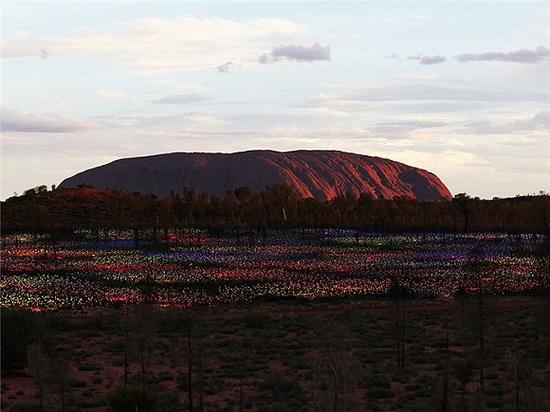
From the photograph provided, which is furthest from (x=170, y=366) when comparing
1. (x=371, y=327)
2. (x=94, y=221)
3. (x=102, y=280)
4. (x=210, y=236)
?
(x=94, y=221)

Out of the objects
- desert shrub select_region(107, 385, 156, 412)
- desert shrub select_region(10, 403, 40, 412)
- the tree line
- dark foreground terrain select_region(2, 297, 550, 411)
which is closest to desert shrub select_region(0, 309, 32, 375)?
dark foreground terrain select_region(2, 297, 550, 411)

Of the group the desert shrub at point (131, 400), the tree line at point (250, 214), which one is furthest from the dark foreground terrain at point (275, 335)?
the tree line at point (250, 214)

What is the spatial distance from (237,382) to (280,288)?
32992mm

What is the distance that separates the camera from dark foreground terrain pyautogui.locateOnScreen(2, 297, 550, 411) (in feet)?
73.3

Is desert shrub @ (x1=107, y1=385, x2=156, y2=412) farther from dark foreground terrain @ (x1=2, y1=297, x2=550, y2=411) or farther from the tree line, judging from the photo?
the tree line

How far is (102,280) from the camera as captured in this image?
65.2 metres

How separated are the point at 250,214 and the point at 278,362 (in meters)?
127

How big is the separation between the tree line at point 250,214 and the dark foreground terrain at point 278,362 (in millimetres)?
97318

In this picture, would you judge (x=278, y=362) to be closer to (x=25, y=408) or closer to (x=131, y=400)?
(x=131, y=400)

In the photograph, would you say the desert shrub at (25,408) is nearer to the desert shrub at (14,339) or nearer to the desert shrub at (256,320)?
the desert shrub at (14,339)

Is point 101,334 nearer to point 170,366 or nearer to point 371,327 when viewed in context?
point 170,366

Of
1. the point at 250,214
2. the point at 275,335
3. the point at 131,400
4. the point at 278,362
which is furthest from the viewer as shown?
the point at 250,214

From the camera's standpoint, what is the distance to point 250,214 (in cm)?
15762

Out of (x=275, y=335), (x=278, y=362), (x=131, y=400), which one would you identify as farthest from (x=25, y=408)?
(x=275, y=335)
